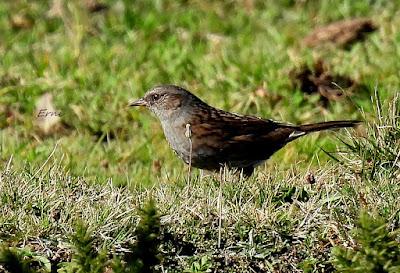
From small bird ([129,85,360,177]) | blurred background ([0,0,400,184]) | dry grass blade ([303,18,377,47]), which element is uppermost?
small bird ([129,85,360,177])

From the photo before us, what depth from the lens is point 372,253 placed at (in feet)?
16.9

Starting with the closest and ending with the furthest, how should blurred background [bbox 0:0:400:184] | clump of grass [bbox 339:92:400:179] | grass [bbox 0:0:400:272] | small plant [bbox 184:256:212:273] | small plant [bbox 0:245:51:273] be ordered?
small plant [bbox 0:245:51:273] → small plant [bbox 184:256:212:273] → grass [bbox 0:0:400:272] → clump of grass [bbox 339:92:400:179] → blurred background [bbox 0:0:400:184]

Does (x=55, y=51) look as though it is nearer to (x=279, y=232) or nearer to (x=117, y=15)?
(x=117, y=15)

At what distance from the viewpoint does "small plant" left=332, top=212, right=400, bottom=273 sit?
202 inches

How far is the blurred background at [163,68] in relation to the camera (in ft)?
28.3

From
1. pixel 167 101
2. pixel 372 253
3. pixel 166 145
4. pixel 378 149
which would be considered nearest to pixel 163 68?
pixel 166 145

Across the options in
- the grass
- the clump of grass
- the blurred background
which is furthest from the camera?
the blurred background

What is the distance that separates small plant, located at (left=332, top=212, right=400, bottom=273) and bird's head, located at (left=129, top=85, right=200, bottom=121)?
2853 millimetres

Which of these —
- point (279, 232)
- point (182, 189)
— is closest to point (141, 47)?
point (182, 189)

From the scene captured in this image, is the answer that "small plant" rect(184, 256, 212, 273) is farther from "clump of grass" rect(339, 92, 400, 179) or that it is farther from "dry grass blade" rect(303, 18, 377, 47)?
"dry grass blade" rect(303, 18, 377, 47)

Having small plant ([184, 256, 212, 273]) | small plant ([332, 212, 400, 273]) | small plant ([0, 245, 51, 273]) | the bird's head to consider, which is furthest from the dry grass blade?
Result: small plant ([0, 245, 51, 273])

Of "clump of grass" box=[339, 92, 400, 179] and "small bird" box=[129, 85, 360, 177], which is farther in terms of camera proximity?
"small bird" box=[129, 85, 360, 177]

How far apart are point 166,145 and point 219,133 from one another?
1158mm

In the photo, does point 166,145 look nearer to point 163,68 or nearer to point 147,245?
point 163,68
